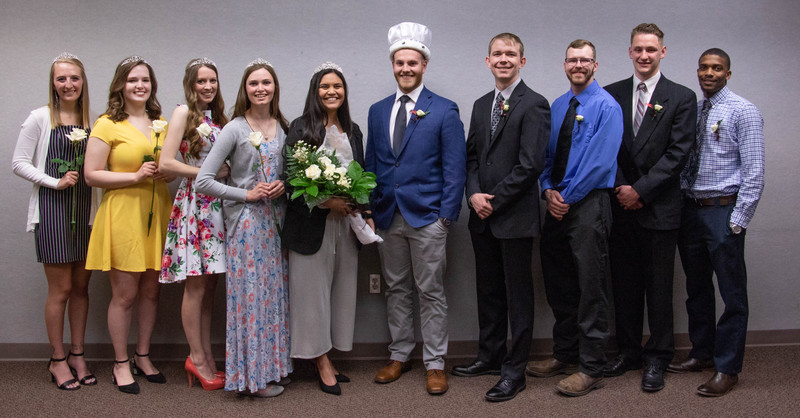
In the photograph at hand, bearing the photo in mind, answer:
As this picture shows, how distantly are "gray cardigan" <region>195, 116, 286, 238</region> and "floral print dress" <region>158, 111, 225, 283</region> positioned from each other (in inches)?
3.8

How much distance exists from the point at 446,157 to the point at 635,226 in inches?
47.7

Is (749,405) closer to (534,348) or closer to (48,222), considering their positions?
(534,348)

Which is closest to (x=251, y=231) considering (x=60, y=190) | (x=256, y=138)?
(x=256, y=138)

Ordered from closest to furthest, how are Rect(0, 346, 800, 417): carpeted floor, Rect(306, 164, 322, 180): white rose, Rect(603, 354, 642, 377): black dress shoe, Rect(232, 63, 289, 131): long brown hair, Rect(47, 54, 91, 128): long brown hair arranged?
1. Rect(306, 164, 322, 180): white rose
2. Rect(0, 346, 800, 417): carpeted floor
3. Rect(232, 63, 289, 131): long brown hair
4. Rect(47, 54, 91, 128): long brown hair
5. Rect(603, 354, 642, 377): black dress shoe

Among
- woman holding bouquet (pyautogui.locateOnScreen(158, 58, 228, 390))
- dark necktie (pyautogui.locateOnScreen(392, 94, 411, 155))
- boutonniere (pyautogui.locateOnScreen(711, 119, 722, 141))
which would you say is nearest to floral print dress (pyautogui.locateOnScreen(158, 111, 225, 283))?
woman holding bouquet (pyautogui.locateOnScreen(158, 58, 228, 390))

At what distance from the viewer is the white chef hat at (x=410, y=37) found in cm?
336

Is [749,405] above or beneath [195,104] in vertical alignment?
beneath

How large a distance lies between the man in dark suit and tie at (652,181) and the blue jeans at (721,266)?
14cm

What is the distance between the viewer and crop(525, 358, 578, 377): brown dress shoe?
354 centimetres

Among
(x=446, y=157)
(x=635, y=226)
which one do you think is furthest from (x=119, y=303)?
(x=635, y=226)

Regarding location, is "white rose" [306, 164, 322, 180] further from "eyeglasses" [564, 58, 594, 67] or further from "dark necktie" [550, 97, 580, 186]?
"eyeglasses" [564, 58, 594, 67]

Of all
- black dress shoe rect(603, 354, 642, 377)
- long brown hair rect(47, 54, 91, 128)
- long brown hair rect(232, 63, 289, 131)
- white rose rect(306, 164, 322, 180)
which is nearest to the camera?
white rose rect(306, 164, 322, 180)

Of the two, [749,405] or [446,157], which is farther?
[446,157]

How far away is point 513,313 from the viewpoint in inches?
130
